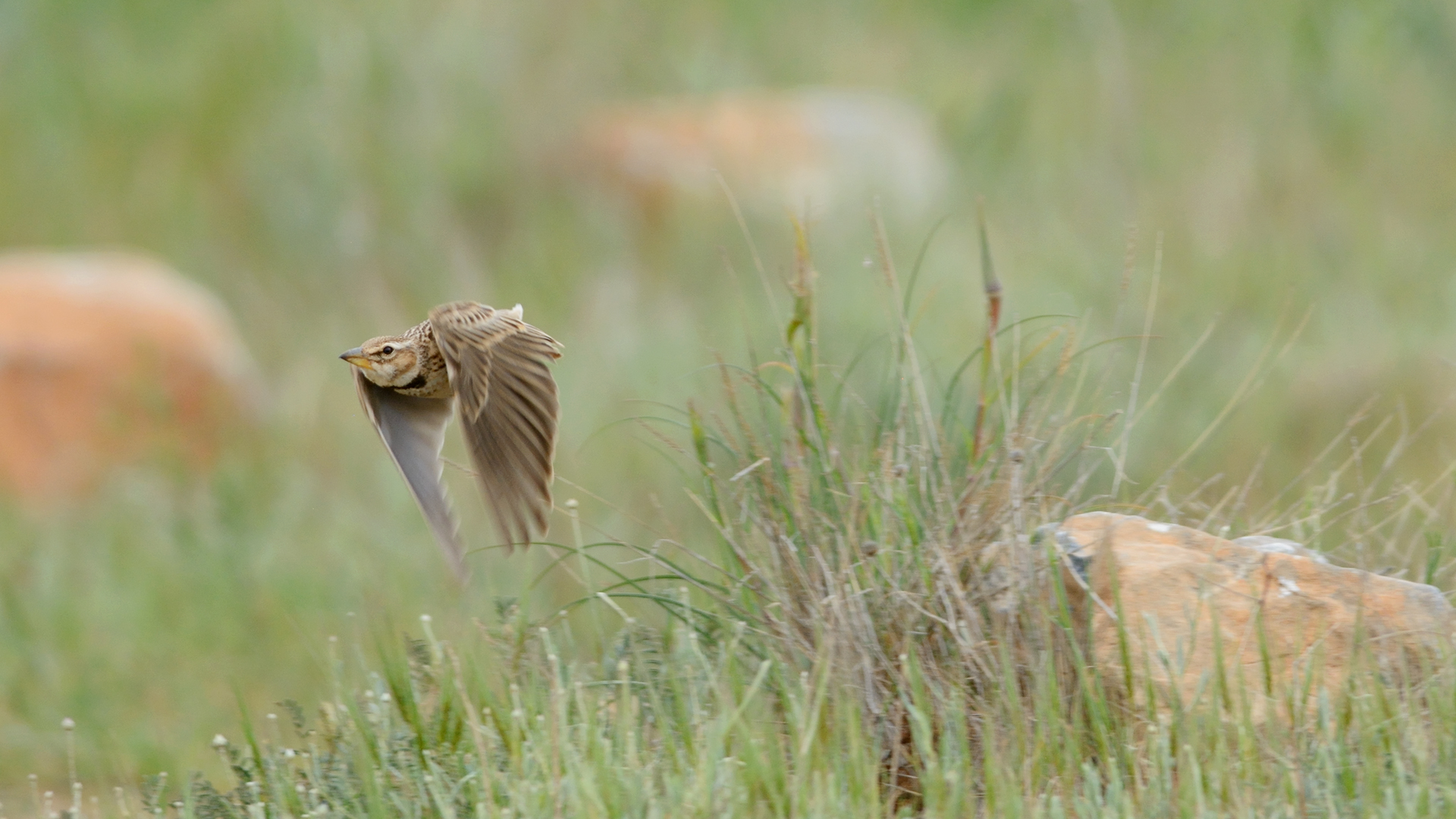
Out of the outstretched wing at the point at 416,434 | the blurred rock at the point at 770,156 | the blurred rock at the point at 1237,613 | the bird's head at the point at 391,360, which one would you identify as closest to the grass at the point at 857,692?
the blurred rock at the point at 1237,613

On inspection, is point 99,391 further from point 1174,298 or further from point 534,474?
point 534,474

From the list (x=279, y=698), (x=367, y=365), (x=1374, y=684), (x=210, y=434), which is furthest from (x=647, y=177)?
(x=1374, y=684)

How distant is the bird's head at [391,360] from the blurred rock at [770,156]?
6.12m

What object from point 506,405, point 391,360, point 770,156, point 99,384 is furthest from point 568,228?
point 506,405

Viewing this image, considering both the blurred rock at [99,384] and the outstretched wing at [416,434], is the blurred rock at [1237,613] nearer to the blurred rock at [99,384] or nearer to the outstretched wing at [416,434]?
the outstretched wing at [416,434]

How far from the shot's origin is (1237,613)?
2.88m

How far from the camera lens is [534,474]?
265 centimetres

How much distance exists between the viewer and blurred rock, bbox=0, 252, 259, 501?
24.8 ft

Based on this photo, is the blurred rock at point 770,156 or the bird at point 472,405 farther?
the blurred rock at point 770,156

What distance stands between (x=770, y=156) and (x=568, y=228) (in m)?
1.22

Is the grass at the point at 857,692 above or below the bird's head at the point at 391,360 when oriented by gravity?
below

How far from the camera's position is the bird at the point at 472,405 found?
264 cm

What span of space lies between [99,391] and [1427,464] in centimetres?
563

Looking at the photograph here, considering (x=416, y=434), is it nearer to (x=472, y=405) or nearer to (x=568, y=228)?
(x=472, y=405)
